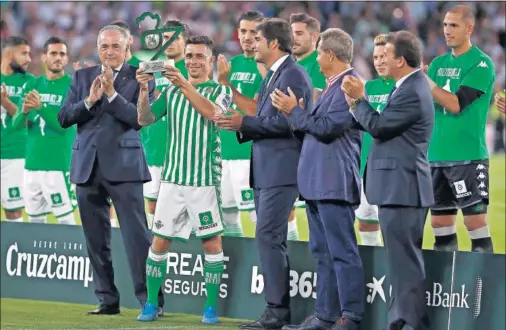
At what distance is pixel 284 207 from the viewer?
7.19 m

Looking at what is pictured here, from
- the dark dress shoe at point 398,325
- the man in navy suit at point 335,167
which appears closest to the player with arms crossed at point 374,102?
the man in navy suit at point 335,167

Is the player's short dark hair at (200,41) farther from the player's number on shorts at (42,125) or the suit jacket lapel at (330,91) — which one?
the player's number on shorts at (42,125)

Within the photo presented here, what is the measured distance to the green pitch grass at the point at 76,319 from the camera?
729 cm

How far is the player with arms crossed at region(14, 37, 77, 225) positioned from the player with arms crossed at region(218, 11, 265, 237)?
144 centimetres

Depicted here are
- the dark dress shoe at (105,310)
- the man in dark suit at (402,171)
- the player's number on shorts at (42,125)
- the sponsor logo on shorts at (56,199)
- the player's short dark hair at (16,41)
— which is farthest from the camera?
the player's short dark hair at (16,41)

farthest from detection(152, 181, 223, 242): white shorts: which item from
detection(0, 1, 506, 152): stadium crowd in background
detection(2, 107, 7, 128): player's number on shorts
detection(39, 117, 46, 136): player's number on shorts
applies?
detection(0, 1, 506, 152): stadium crowd in background

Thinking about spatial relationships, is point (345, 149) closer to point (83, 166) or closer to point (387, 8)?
point (83, 166)

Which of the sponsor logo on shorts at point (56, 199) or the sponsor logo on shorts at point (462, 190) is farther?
the sponsor logo on shorts at point (56, 199)

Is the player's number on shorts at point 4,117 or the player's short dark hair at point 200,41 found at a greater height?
the player's short dark hair at point 200,41

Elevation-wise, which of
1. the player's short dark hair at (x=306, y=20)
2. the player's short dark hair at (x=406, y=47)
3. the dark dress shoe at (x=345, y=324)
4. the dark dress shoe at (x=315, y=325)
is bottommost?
the dark dress shoe at (x=315, y=325)

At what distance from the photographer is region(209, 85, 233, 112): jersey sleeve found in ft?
23.7

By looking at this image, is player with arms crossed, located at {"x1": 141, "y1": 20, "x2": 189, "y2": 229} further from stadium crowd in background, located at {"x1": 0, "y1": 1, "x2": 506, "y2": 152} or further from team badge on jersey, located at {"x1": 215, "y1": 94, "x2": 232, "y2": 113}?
stadium crowd in background, located at {"x1": 0, "y1": 1, "x2": 506, "y2": 152}

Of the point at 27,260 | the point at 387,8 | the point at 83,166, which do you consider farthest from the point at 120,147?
the point at 387,8

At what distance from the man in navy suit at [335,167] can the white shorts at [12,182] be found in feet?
14.0
